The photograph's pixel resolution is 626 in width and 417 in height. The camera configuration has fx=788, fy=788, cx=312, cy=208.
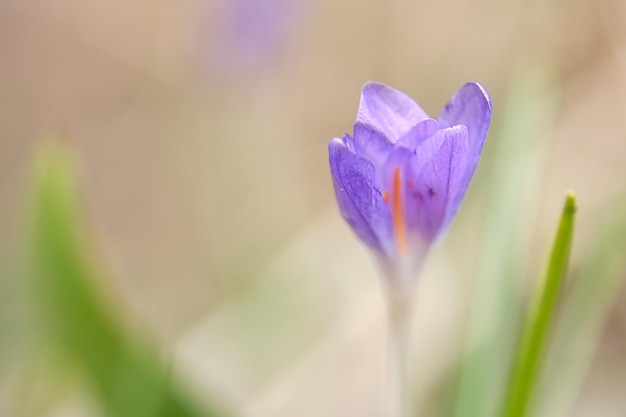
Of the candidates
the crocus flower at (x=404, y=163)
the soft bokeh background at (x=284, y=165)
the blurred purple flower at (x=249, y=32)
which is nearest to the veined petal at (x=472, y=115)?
the crocus flower at (x=404, y=163)

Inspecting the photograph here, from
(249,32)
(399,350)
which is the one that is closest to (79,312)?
(399,350)

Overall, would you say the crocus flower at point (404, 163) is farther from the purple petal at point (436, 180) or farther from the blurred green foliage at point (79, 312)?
the blurred green foliage at point (79, 312)

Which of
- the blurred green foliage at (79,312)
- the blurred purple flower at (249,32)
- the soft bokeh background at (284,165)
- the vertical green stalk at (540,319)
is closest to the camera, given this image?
the vertical green stalk at (540,319)

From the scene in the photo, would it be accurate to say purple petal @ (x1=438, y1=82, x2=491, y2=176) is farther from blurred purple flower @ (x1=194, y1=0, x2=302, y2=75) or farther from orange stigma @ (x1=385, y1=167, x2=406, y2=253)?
blurred purple flower @ (x1=194, y1=0, x2=302, y2=75)

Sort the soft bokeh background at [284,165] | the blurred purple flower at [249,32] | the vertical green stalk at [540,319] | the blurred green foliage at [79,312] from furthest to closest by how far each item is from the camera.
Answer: the blurred purple flower at [249,32] < the soft bokeh background at [284,165] < the blurred green foliage at [79,312] < the vertical green stalk at [540,319]

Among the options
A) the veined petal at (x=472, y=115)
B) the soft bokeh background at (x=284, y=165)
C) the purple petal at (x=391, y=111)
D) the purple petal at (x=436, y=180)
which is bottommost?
the purple petal at (x=436, y=180)

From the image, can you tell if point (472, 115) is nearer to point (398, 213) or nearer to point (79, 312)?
point (398, 213)
